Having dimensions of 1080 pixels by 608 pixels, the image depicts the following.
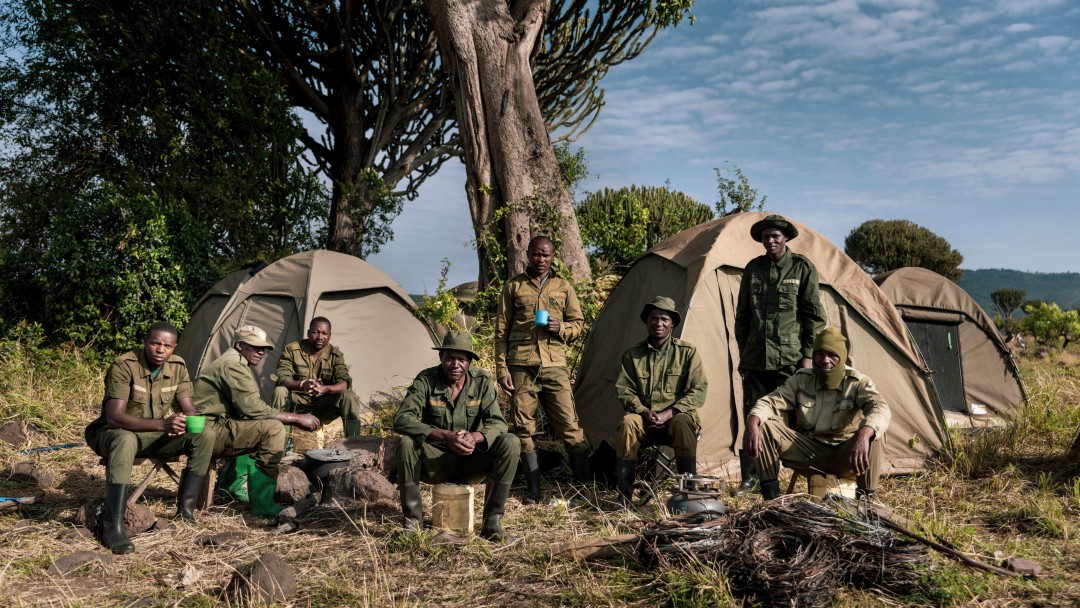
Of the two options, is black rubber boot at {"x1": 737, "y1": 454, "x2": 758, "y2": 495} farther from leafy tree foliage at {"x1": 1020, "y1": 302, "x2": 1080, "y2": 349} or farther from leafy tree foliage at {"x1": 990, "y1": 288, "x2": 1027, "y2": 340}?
leafy tree foliage at {"x1": 990, "y1": 288, "x2": 1027, "y2": 340}

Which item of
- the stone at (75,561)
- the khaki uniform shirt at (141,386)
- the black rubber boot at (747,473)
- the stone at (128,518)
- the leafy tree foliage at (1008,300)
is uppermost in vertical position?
the leafy tree foliage at (1008,300)

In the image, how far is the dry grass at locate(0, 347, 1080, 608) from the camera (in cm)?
356

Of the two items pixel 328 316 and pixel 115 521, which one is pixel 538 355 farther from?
pixel 328 316

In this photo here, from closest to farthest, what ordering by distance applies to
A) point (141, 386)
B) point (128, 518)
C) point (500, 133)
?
point (128, 518), point (141, 386), point (500, 133)

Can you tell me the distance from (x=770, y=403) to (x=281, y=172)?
9.92 metres

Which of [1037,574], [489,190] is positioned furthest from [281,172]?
[1037,574]

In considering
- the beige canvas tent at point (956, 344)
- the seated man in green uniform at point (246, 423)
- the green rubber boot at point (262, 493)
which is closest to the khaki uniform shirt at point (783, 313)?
the seated man in green uniform at point (246, 423)

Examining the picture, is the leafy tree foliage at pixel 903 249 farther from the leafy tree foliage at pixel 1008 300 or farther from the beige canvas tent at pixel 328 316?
the beige canvas tent at pixel 328 316

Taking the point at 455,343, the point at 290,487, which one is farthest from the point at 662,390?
the point at 290,487

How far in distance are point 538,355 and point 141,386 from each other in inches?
103

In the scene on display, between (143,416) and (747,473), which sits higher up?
(143,416)

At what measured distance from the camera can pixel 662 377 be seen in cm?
542

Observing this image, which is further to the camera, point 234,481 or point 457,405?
point 234,481

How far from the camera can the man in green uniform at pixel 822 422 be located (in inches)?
179
